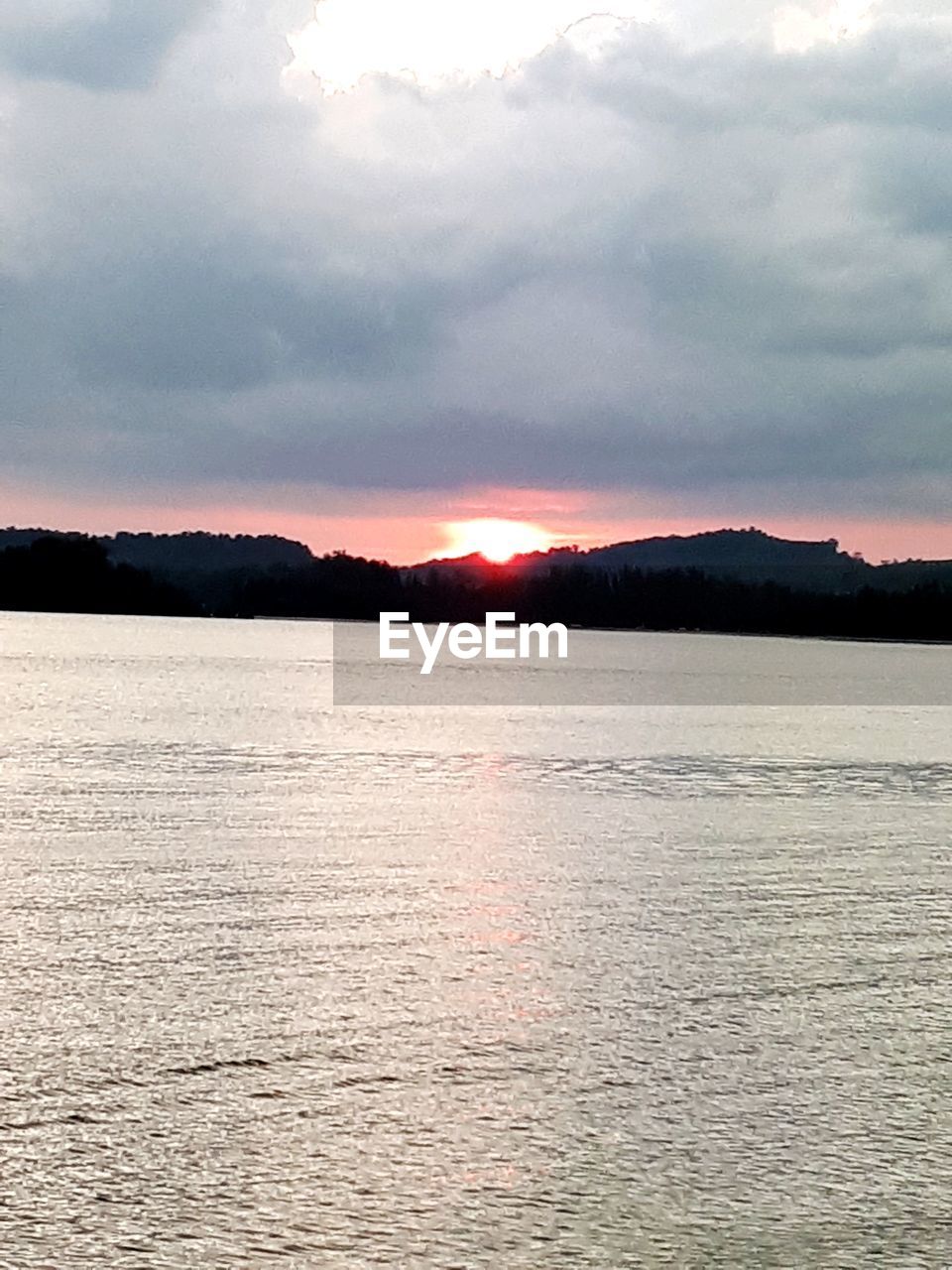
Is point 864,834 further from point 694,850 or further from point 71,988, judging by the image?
point 71,988

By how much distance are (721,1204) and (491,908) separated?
620cm

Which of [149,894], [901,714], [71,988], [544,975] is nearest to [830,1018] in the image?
[544,975]

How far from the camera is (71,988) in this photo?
7.96 metres

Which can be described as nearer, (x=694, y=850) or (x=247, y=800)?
(x=694, y=850)

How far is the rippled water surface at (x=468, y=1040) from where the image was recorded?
15.8 ft

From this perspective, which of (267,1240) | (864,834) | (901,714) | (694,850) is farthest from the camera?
(901,714)

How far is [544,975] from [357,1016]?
1.52 metres

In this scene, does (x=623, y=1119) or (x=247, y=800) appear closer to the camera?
(x=623, y=1119)

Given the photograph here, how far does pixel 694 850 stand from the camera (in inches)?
606

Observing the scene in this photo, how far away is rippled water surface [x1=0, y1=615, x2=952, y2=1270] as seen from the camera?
482 cm

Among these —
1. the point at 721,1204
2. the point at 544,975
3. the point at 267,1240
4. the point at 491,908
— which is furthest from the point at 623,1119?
the point at 491,908

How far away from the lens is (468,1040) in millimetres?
7121

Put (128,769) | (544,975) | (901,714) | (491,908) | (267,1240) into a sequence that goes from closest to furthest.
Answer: (267,1240), (544,975), (491,908), (128,769), (901,714)

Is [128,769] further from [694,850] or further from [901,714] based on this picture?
[901,714]
